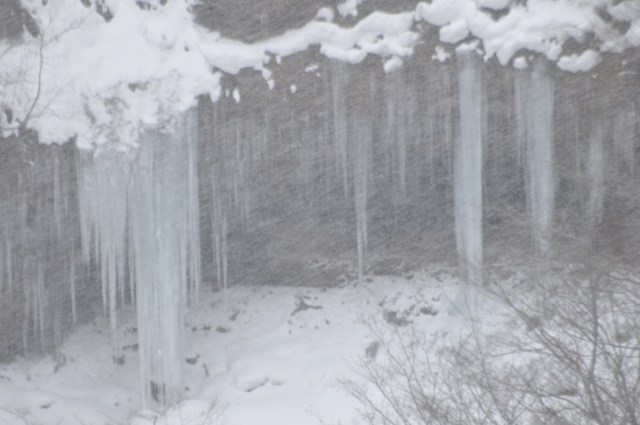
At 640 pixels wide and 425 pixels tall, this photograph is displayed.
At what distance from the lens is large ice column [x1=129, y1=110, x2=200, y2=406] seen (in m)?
9.49

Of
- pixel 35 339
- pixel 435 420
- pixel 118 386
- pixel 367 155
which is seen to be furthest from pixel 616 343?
pixel 35 339

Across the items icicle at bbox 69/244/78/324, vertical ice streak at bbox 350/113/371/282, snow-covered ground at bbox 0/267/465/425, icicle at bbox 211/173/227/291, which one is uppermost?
vertical ice streak at bbox 350/113/371/282

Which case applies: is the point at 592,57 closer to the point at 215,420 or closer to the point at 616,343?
the point at 616,343

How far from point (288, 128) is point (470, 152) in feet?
10.3

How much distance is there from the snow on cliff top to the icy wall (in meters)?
0.03

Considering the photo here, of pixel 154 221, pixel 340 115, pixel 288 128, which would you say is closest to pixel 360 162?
pixel 340 115

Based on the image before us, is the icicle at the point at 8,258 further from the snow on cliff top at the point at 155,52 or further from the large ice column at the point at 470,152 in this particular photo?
the large ice column at the point at 470,152

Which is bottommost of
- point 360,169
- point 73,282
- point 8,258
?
point 73,282

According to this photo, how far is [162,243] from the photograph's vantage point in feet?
31.3

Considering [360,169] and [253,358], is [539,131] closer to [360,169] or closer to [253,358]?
Result: [360,169]

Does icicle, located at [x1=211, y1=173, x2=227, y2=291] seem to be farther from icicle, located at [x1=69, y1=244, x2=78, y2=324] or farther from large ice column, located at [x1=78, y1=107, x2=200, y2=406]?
icicle, located at [x1=69, y1=244, x2=78, y2=324]

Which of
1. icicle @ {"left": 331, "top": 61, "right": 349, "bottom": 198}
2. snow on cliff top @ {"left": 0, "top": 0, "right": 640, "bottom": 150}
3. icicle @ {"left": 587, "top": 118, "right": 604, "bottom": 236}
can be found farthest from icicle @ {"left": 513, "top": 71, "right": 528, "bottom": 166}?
icicle @ {"left": 331, "top": 61, "right": 349, "bottom": 198}

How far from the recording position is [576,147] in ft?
31.3

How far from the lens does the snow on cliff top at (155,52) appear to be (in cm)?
916
